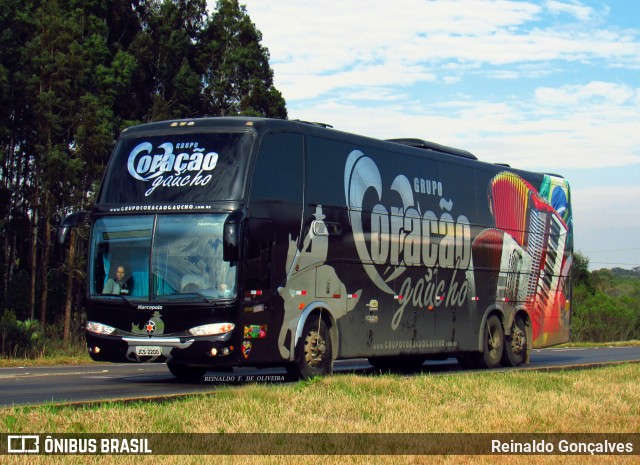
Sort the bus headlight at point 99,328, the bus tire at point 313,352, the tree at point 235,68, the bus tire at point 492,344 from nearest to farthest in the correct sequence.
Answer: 1. the bus headlight at point 99,328
2. the bus tire at point 313,352
3. the bus tire at point 492,344
4. the tree at point 235,68

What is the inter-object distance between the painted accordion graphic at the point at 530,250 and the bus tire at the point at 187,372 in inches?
257

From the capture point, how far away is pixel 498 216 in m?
23.6

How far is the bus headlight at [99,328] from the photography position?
16719 millimetres

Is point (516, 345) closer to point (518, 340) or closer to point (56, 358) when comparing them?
point (518, 340)

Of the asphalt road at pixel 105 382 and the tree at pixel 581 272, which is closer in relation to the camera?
the asphalt road at pixel 105 382

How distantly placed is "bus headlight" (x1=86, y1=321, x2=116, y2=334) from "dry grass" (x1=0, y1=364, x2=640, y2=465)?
10.4 feet

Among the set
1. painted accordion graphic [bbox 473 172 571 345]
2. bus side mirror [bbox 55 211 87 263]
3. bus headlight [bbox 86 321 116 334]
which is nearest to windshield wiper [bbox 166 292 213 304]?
bus headlight [bbox 86 321 116 334]

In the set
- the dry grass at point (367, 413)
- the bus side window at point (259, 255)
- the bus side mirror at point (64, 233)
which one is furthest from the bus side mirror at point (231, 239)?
the bus side mirror at point (64, 233)

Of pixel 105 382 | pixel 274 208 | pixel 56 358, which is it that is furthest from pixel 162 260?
pixel 56 358

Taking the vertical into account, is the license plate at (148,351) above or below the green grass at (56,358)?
above

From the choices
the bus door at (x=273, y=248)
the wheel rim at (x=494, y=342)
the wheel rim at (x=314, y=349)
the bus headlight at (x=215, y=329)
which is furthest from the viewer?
the wheel rim at (x=494, y=342)

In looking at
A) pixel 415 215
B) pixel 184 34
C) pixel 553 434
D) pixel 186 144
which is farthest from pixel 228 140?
pixel 184 34

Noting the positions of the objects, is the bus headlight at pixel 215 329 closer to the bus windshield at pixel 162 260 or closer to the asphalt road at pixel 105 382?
the bus windshield at pixel 162 260

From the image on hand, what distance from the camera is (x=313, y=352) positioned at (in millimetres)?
17688
